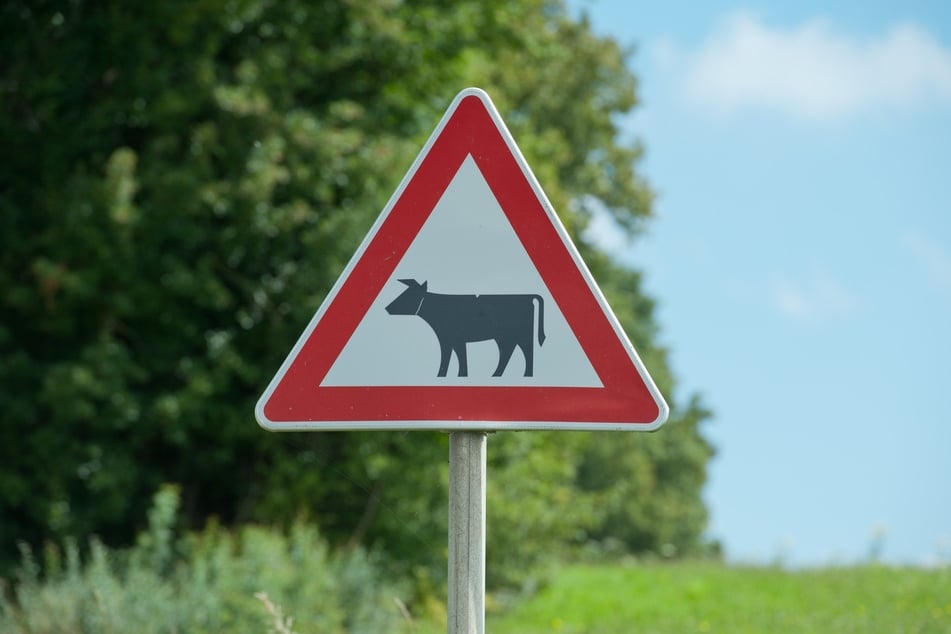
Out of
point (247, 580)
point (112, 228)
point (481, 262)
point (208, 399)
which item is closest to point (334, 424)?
point (481, 262)

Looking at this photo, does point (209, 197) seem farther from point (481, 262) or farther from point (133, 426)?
point (481, 262)

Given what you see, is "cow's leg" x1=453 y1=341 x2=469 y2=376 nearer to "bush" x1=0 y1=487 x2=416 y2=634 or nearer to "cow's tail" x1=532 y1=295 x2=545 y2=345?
"cow's tail" x1=532 y1=295 x2=545 y2=345

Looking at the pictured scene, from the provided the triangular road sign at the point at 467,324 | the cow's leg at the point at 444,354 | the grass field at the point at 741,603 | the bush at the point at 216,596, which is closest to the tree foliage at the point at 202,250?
the grass field at the point at 741,603

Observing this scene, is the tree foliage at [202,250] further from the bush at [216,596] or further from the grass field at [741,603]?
the bush at [216,596]

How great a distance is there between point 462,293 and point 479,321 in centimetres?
9

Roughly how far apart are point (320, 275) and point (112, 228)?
2127 mm

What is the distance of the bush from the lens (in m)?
7.18

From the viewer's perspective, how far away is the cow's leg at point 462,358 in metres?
2.85

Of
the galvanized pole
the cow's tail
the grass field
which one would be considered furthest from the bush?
the cow's tail

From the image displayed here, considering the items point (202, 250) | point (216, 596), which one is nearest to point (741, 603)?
point (216, 596)

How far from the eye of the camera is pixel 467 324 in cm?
285

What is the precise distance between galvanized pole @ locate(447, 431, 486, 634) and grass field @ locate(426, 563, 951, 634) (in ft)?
21.6

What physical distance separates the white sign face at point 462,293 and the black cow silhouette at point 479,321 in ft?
0.04

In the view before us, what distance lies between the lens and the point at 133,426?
1302 centimetres
